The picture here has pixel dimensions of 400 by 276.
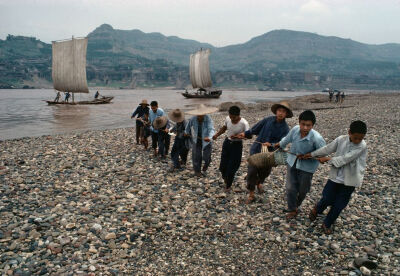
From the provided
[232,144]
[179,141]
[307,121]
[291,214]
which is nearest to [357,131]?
[307,121]

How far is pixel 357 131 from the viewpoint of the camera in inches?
172

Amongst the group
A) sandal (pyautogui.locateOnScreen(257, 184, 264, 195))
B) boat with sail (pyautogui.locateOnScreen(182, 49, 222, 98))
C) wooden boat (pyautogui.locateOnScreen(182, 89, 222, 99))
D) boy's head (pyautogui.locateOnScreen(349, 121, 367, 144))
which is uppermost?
boat with sail (pyautogui.locateOnScreen(182, 49, 222, 98))

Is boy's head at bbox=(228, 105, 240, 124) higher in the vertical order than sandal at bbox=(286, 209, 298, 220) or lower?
higher

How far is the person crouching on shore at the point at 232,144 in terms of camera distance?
21.2ft

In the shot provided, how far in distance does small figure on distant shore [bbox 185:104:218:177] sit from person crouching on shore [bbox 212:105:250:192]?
37 cm

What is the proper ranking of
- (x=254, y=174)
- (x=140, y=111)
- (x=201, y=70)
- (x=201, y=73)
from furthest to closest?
1. (x=201, y=73)
2. (x=201, y=70)
3. (x=140, y=111)
4. (x=254, y=174)

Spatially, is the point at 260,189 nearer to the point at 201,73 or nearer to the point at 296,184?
the point at 296,184

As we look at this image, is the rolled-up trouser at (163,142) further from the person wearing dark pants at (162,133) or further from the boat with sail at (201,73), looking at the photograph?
the boat with sail at (201,73)

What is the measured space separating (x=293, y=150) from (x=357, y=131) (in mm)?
1210

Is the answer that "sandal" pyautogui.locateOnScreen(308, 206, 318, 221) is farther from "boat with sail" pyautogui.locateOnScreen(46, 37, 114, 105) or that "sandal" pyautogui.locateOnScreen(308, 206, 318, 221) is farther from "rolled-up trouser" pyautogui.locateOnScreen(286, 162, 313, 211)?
"boat with sail" pyautogui.locateOnScreen(46, 37, 114, 105)

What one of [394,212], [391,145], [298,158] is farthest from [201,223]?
[391,145]

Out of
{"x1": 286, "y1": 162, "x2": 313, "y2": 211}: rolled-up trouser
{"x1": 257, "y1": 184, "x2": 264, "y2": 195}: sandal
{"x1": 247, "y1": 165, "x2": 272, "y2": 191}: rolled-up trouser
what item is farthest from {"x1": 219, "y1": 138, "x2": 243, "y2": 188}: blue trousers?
{"x1": 286, "y1": 162, "x2": 313, "y2": 211}: rolled-up trouser

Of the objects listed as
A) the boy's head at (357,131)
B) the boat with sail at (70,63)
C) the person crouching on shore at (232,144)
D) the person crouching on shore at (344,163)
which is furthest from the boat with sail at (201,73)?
the boy's head at (357,131)

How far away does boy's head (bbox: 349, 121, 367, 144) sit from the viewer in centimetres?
431
